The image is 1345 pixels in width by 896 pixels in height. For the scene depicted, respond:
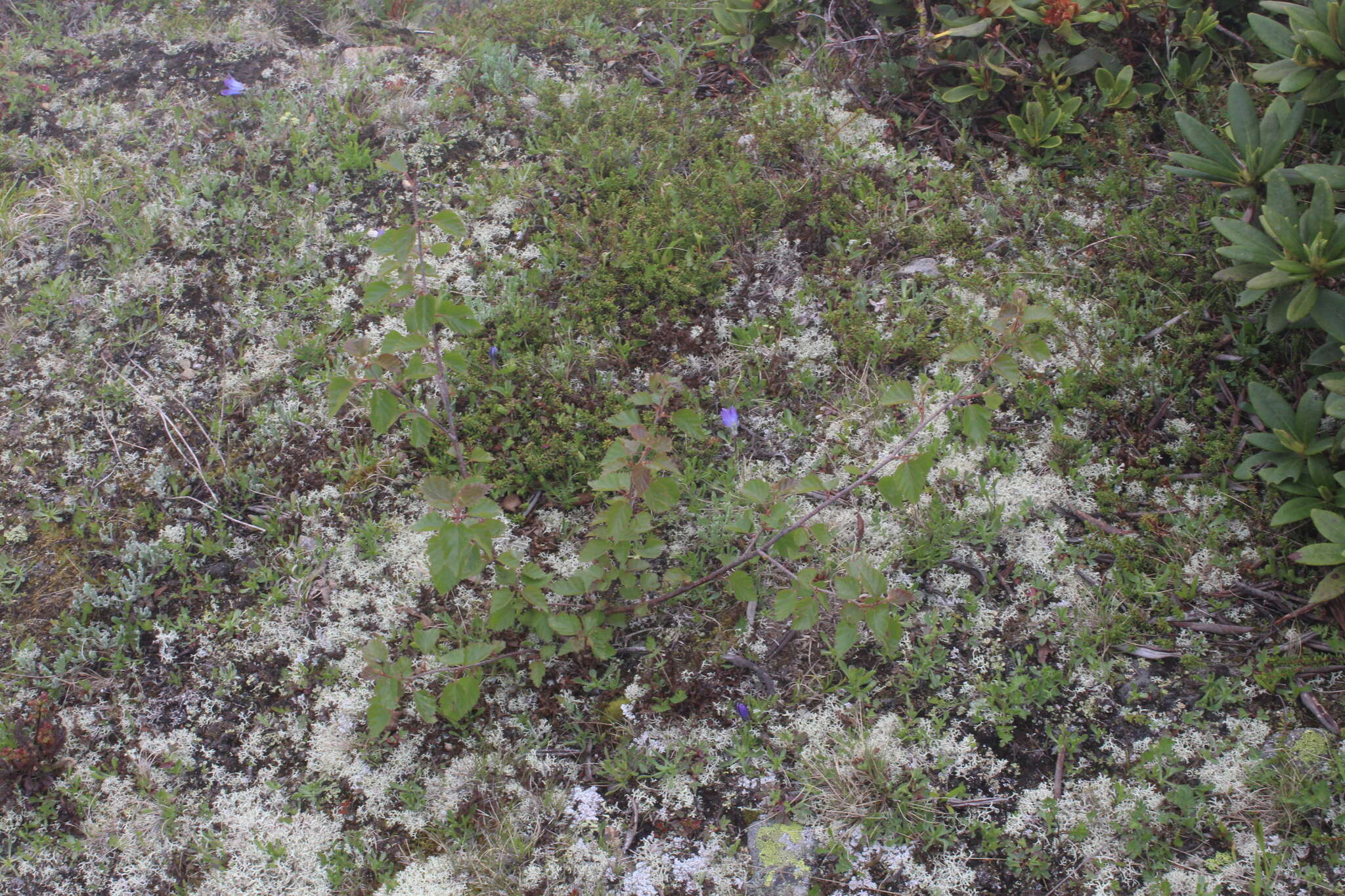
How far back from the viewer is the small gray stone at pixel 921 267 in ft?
14.1

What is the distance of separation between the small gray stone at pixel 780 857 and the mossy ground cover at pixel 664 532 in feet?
0.16

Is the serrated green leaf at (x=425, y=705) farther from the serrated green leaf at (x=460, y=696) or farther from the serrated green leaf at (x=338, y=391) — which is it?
the serrated green leaf at (x=338, y=391)

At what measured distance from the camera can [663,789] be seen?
10.1ft

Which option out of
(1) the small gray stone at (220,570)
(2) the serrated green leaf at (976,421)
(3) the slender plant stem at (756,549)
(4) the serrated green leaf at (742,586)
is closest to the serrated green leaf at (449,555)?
(3) the slender plant stem at (756,549)

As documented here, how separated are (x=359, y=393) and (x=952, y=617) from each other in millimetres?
2825

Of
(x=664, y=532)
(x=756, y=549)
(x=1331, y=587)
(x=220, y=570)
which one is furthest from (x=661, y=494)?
(x=1331, y=587)

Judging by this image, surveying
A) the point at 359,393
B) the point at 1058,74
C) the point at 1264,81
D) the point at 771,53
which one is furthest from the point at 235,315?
the point at 1264,81

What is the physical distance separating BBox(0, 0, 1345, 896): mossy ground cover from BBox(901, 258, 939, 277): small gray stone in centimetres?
2

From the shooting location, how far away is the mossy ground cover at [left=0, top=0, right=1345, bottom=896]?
2990 millimetres

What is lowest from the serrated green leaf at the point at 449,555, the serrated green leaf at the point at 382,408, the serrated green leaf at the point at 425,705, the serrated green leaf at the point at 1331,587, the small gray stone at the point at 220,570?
the small gray stone at the point at 220,570

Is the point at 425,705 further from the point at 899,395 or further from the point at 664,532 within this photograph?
the point at 899,395

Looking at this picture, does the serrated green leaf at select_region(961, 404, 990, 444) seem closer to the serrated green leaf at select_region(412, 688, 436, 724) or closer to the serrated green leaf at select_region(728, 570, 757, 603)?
the serrated green leaf at select_region(728, 570, 757, 603)

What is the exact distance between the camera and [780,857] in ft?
9.49

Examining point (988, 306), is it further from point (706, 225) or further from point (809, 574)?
point (809, 574)
